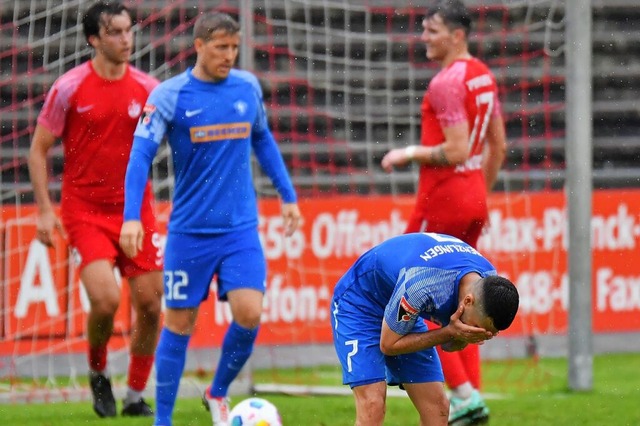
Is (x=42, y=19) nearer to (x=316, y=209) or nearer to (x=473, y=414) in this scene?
(x=316, y=209)

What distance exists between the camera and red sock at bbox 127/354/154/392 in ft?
23.1

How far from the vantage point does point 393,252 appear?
5137 mm

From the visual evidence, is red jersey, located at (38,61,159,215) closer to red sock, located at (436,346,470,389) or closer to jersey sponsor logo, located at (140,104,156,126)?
jersey sponsor logo, located at (140,104,156,126)

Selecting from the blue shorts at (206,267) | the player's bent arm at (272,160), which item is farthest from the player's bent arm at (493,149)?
the blue shorts at (206,267)

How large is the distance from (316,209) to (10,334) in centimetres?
232

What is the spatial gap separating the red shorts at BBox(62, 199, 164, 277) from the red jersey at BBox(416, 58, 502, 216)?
1468mm

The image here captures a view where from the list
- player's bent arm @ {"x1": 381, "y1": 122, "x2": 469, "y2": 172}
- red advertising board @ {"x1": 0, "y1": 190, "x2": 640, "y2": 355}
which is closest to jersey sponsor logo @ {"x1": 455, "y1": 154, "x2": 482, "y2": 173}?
player's bent arm @ {"x1": 381, "y1": 122, "x2": 469, "y2": 172}

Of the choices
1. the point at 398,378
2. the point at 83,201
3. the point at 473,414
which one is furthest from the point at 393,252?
the point at 83,201

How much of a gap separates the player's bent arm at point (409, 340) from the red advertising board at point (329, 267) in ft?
14.0

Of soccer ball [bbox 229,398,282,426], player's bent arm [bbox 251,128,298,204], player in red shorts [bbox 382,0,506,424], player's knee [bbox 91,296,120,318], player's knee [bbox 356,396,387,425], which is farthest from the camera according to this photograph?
player's knee [bbox 91,296,120,318]

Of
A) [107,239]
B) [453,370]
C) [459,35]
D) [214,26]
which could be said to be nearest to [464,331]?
[453,370]

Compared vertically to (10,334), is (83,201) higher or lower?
higher

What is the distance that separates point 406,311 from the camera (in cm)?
475

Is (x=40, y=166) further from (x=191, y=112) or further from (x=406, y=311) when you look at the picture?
(x=406, y=311)
